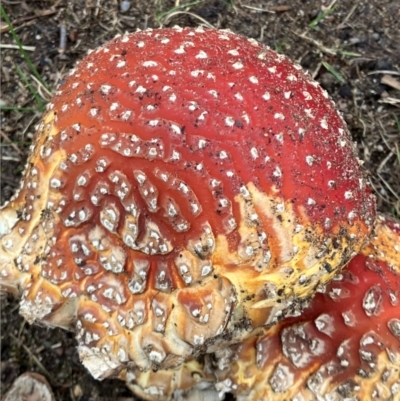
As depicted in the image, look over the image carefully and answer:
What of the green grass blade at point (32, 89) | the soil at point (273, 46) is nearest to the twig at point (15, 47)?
the soil at point (273, 46)

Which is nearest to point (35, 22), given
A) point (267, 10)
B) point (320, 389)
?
point (267, 10)

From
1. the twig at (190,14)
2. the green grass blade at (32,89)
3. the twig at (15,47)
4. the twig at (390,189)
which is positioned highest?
the twig at (190,14)

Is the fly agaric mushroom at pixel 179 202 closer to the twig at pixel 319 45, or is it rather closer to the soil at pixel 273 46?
the soil at pixel 273 46

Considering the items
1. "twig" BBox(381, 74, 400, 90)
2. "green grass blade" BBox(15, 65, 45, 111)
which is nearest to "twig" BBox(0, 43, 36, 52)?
"green grass blade" BBox(15, 65, 45, 111)

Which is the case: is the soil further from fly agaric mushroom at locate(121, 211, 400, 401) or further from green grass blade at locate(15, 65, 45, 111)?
fly agaric mushroom at locate(121, 211, 400, 401)

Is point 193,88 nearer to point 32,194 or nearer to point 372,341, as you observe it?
point 32,194

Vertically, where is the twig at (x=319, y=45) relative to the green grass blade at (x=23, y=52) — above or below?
above
